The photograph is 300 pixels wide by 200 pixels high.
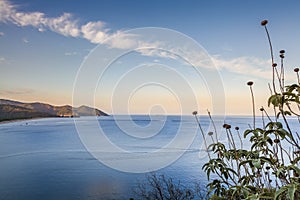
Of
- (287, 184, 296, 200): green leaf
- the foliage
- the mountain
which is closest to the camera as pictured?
(287, 184, 296, 200): green leaf

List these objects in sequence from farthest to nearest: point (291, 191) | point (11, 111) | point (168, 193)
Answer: point (11, 111), point (168, 193), point (291, 191)

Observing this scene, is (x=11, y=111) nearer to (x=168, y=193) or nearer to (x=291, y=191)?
(x=168, y=193)

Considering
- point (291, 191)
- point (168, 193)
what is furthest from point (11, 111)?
point (291, 191)

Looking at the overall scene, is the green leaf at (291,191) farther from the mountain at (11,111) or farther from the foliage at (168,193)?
the mountain at (11,111)

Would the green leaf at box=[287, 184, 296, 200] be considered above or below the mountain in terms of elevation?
below

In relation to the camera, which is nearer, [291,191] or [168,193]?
[291,191]

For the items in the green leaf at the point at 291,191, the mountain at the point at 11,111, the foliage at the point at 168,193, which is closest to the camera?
the green leaf at the point at 291,191

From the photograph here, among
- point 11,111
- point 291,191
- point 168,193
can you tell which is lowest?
point 168,193

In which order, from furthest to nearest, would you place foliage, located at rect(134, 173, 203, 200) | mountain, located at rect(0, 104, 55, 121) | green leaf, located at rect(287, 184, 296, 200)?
mountain, located at rect(0, 104, 55, 121)
foliage, located at rect(134, 173, 203, 200)
green leaf, located at rect(287, 184, 296, 200)

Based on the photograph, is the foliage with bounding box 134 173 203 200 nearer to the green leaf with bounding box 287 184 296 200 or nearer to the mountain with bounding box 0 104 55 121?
the green leaf with bounding box 287 184 296 200

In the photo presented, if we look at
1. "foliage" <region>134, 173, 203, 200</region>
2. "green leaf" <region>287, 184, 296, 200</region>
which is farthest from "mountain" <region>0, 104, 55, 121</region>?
"green leaf" <region>287, 184, 296, 200</region>

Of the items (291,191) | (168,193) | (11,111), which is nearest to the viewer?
(291,191)

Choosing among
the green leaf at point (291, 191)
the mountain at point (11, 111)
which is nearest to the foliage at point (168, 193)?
the green leaf at point (291, 191)

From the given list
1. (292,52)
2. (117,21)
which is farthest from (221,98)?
(117,21)
